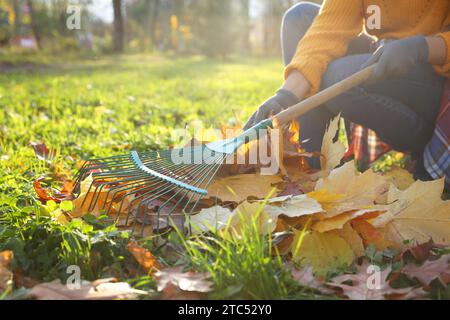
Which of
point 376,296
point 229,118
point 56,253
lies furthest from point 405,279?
point 229,118

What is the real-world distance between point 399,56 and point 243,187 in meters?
0.85

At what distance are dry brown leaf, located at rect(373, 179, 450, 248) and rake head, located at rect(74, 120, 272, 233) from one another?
0.59m

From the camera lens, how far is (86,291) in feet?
3.75

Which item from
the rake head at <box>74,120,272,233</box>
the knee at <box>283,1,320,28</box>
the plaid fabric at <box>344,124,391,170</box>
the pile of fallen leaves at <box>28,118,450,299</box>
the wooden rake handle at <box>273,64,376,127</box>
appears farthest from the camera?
the plaid fabric at <box>344,124,391,170</box>

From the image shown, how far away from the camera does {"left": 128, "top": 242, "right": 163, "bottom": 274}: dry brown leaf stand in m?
1.32

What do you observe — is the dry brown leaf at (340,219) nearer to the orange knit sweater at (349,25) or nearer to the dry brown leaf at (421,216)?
the dry brown leaf at (421,216)

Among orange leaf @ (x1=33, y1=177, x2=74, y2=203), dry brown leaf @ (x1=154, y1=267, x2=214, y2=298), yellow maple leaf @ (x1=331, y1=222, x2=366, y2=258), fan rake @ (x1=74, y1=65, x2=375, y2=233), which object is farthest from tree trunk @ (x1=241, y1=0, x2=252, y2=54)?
dry brown leaf @ (x1=154, y1=267, x2=214, y2=298)

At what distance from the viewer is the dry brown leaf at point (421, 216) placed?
148cm

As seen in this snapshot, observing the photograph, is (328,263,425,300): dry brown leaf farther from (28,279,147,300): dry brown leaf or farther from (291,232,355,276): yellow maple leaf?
(28,279,147,300): dry brown leaf

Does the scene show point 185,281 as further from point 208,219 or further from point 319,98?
point 319,98

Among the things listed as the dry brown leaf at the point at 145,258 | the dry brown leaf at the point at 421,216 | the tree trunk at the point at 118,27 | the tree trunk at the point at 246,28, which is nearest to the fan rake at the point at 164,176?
the dry brown leaf at the point at 145,258

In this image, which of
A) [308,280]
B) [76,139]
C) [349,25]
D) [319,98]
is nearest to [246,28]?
[76,139]

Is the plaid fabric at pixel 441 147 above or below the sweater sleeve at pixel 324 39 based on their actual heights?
below

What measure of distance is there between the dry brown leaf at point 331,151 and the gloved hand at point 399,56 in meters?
0.33
